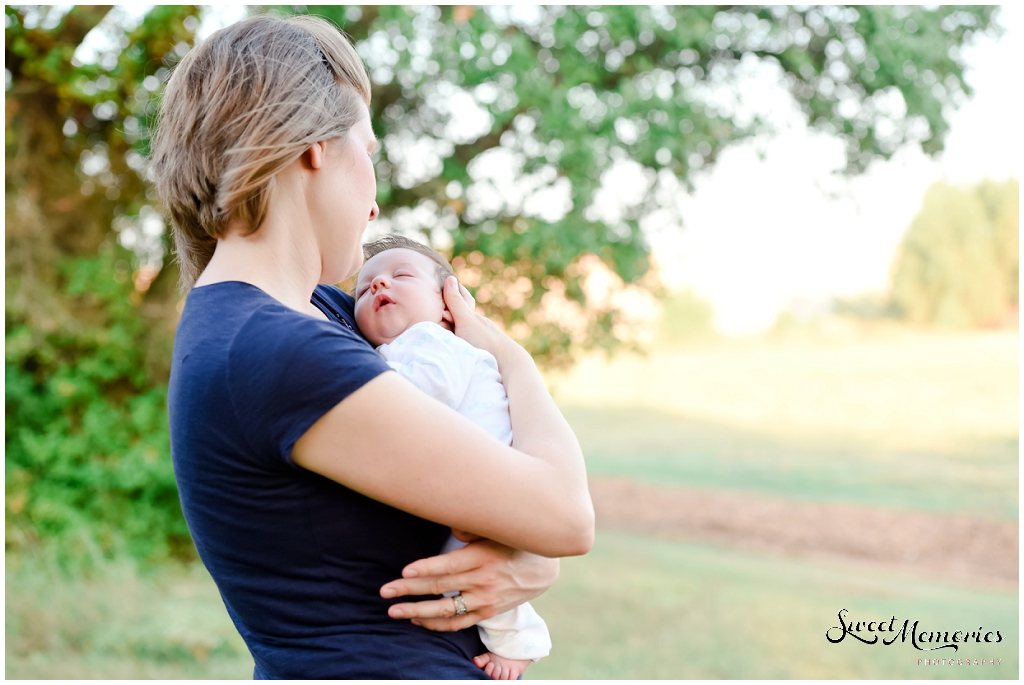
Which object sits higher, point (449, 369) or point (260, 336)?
point (260, 336)

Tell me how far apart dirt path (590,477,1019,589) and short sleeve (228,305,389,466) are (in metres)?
8.16

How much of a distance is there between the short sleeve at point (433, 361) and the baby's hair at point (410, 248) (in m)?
0.25

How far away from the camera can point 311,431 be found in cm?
100

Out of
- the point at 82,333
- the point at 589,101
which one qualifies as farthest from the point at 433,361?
the point at 82,333

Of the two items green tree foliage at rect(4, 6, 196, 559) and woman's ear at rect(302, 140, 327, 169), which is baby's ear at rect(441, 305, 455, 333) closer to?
woman's ear at rect(302, 140, 327, 169)

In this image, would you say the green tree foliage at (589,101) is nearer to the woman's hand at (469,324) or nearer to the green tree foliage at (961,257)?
the woman's hand at (469,324)

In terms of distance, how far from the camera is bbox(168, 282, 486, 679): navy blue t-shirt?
1.00m

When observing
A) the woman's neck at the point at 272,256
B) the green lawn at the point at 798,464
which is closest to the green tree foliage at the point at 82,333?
the woman's neck at the point at 272,256

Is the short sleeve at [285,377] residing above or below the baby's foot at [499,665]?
above

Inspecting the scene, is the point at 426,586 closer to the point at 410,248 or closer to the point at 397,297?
the point at 397,297

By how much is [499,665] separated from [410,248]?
0.87 m

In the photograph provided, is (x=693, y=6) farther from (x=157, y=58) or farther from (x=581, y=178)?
(x=157, y=58)

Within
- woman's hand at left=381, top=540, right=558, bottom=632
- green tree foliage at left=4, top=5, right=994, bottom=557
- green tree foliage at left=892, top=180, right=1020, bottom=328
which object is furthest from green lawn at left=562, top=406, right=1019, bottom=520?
woman's hand at left=381, top=540, right=558, bottom=632

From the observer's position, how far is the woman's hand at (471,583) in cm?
115
